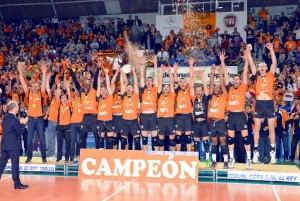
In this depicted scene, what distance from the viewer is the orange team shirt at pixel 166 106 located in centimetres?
1243

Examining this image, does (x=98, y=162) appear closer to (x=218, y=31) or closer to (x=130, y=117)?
(x=130, y=117)

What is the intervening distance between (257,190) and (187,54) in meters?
13.6

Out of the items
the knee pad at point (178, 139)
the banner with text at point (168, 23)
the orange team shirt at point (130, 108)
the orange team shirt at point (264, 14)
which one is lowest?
the knee pad at point (178, 139)

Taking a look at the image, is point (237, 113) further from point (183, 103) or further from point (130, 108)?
point (130, 108)

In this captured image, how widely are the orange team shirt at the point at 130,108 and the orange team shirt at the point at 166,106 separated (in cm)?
66

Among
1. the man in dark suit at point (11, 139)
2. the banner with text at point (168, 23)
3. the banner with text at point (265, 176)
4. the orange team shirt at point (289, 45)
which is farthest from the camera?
the banner with text at point (168, 23)

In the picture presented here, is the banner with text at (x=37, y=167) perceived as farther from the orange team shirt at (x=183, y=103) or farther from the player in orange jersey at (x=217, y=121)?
the player in orange jersey at (x=217, y=121)

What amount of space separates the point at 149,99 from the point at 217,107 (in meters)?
1.93

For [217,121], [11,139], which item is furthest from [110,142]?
[11,139]

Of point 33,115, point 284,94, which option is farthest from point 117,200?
point 284,94

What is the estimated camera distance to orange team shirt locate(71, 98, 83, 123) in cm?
1305

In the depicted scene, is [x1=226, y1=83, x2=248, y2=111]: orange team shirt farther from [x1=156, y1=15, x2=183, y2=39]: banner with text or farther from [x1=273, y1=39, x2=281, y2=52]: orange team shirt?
[x1=156, y1=15, x2=183, y2=39]: banner with text

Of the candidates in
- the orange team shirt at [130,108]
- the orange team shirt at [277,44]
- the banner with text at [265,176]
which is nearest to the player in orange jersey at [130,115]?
the orange team shirt at [130,108]

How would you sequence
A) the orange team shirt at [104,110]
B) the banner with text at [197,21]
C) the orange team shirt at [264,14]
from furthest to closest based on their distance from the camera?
the orange team shirt at [264,14] < the banner with text at [197,21] < the orange team shirt at [104,110]
